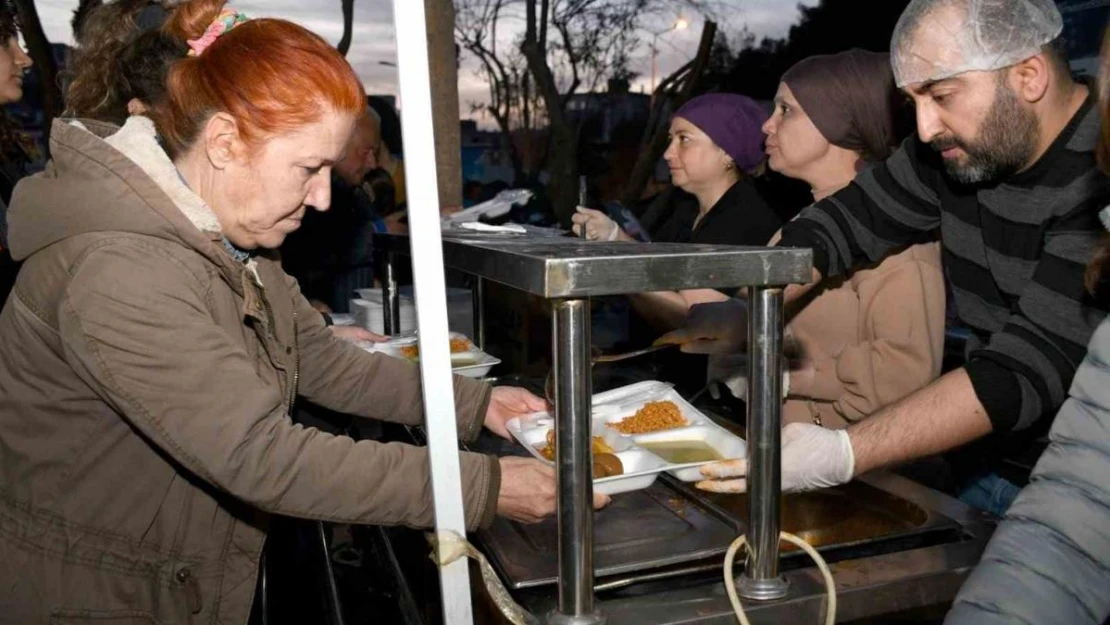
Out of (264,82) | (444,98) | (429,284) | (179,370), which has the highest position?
(444,98)

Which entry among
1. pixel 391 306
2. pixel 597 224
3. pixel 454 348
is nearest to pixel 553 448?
pixel 454 348

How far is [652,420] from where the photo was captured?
1.64 meters

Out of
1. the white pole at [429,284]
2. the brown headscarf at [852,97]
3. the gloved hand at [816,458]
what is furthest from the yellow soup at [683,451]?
the brown headscarf at [852,97]

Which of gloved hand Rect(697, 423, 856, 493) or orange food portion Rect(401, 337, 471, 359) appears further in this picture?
orange food portion Rect(401, 337, 471, 359)

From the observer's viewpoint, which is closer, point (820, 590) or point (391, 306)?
point (820, 590)

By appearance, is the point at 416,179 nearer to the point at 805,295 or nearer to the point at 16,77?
the point at 805,295

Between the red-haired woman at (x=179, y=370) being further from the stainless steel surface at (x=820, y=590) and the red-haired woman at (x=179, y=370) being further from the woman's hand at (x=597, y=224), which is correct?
the woman's hand at (x=597, y=224)

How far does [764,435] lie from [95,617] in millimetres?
964

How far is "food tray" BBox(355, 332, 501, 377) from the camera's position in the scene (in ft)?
7.20

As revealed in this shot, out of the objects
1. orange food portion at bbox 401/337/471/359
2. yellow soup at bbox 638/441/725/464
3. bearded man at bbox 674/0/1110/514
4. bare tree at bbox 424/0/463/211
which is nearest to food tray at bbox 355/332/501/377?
orange food portion at bbox 401/337/471/359

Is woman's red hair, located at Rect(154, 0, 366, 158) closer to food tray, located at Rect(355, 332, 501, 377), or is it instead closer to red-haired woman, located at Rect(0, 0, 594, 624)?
red-haired woman, located at Rect(0, 0, 594, 624)

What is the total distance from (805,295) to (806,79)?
616mm

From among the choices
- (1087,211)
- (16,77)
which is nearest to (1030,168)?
(1087,211)

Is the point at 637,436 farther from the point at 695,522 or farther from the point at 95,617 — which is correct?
the point at 95,617
